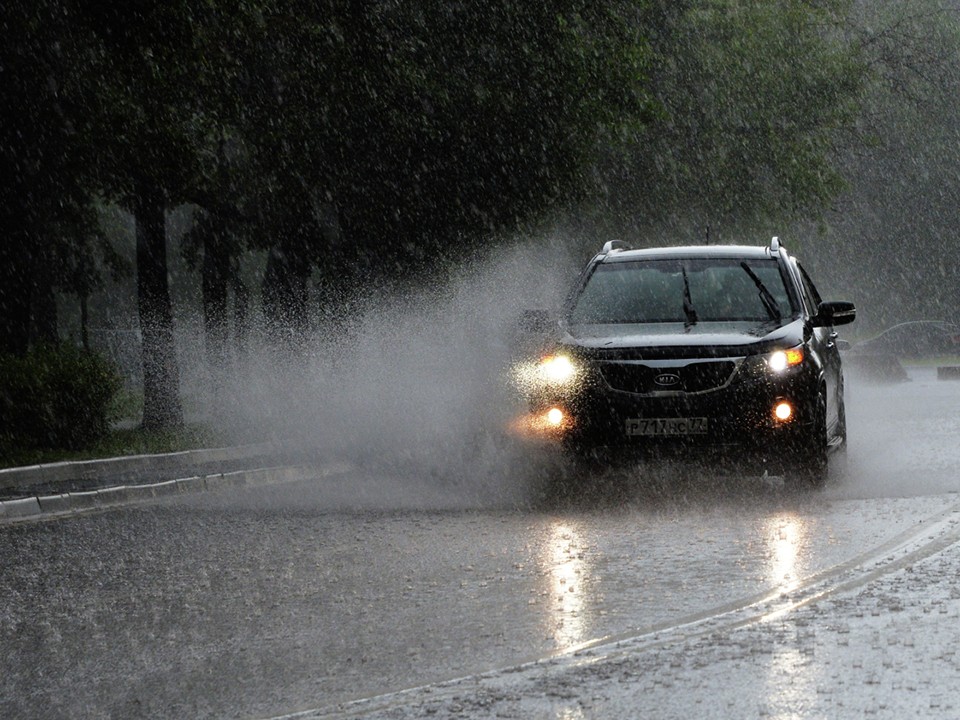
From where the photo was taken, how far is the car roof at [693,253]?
13.4m

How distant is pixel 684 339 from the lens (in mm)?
11711

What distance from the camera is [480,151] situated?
71.8ft

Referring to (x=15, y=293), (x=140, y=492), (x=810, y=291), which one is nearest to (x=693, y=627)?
(x=810, y=291)

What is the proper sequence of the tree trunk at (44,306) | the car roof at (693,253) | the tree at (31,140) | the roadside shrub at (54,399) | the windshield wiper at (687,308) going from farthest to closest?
the tree trunk at (44,306)
the tree at (31,140)
the roadside shrub at (54,399)
the car roof at (693,253)
the windshield wiper at (687,308)

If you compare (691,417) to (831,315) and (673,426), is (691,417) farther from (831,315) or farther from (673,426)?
(831,315)

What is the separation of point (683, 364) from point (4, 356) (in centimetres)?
1053

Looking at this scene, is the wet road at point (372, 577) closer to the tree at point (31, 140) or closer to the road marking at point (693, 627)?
the road marking at point (693, 627)

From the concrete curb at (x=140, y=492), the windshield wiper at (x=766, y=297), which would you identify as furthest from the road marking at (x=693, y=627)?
the concrete curb at (x=140, y=492)

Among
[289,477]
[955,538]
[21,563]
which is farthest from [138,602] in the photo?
[289,477]

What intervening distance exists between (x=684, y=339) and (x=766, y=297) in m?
1.50

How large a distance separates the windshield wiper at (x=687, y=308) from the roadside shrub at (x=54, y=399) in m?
8.29

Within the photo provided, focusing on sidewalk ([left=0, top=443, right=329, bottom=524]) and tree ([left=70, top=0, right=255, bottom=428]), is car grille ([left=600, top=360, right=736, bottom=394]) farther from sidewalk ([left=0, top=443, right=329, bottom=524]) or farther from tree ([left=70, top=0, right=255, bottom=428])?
tree ([left=70, top=0, right=255, bottom=428])

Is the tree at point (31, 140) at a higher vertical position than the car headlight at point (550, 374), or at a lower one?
higher

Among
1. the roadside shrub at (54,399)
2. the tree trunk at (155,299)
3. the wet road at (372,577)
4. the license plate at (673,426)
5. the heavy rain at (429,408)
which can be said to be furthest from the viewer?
the tree trunk at (155,299)
